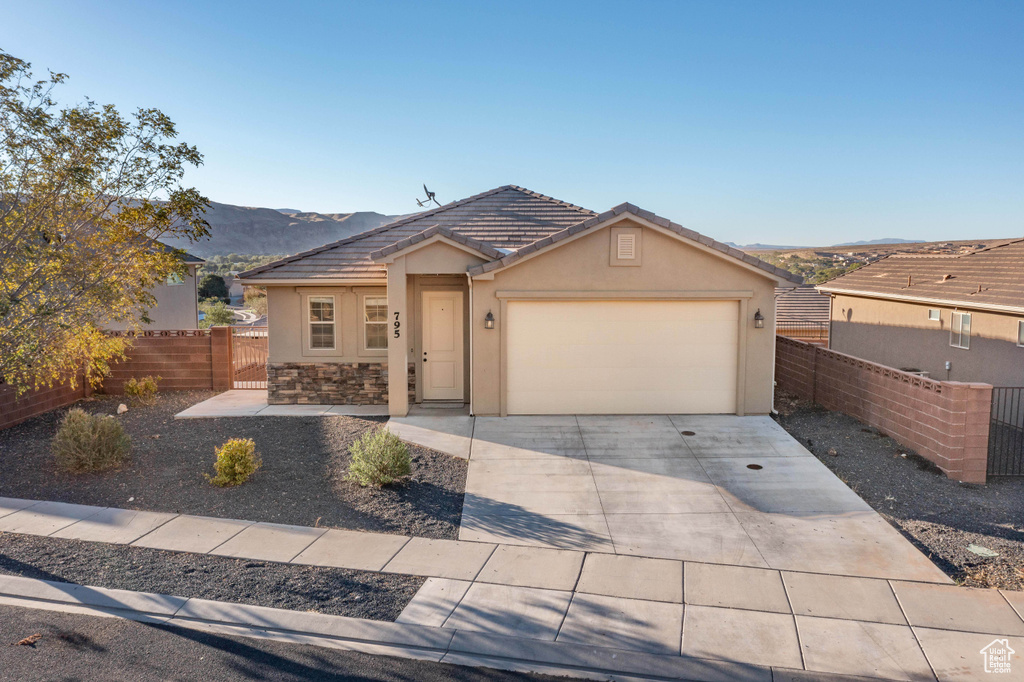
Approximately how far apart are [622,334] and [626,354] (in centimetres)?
40

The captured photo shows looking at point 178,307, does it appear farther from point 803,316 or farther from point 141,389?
point 803,316

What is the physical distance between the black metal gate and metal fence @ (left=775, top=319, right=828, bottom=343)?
1229cm

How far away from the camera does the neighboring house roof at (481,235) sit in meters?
12.6

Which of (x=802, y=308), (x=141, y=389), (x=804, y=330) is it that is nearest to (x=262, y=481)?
(x=141, y=389)

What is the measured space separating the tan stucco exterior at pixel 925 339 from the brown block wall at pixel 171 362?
673 inches

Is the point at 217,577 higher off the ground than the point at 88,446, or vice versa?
the point at 88,446

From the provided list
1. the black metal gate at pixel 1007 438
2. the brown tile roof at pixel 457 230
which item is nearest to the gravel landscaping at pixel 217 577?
the brown tile roof at pixel 457 230

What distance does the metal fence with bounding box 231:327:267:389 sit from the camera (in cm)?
1645

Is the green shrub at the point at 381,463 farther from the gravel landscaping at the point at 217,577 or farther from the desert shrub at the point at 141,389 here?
the desert shrub at the point at 141,389

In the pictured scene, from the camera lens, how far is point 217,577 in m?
6.52

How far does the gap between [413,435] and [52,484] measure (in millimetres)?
5273

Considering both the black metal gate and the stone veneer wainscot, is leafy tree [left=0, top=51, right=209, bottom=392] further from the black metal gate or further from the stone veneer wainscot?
the black metal gate

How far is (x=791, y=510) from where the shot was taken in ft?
27.7

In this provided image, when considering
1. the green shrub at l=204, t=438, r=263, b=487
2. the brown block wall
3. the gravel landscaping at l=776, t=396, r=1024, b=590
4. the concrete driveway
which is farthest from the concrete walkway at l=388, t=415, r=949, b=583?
the brown block wall
